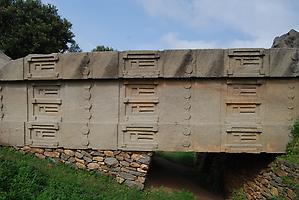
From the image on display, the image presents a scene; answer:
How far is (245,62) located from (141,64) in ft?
7.75

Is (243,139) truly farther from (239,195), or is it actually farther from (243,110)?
(239,195)

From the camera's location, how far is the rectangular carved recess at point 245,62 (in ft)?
25.1

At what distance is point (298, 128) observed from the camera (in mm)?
7477

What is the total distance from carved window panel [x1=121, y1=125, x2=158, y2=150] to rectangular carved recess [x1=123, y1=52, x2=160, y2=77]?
4.02ft

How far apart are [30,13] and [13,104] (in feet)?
38.9

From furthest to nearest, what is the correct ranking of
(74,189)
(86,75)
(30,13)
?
(30,13), (86,75), (74,189)

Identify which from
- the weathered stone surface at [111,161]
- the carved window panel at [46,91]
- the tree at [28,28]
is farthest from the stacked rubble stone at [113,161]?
the tree at [28,28]

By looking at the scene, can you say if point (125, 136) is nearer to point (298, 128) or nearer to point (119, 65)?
point (119, 65)

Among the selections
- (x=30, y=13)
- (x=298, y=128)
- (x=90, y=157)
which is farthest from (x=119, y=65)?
(x=30, y=13)

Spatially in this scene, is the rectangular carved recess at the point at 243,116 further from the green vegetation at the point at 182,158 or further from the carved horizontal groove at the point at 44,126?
the green vegetation at the point at 182,158

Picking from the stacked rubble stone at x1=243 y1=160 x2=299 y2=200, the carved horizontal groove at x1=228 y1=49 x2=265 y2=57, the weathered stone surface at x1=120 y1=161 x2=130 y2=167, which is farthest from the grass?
the carved horizontal groove at x1=228 y1=49 x2=265 y2=57

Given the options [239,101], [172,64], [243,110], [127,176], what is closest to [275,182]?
[243,110]

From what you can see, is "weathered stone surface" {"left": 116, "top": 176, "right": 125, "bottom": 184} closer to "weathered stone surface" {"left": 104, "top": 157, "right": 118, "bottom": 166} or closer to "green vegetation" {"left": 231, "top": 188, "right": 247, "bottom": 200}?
"weathered stone surface" {"left": 104, "top": 157, "right": 118, "bottom": 166}

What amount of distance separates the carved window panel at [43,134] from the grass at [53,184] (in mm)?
389
